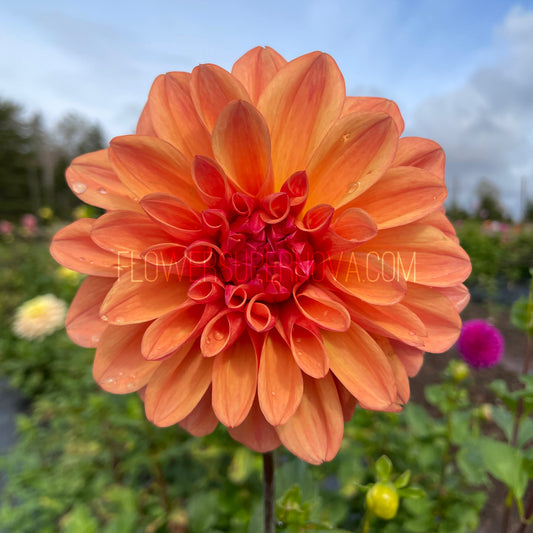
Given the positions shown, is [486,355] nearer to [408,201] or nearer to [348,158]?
[408,201]

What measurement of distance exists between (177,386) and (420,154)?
2.23 ft

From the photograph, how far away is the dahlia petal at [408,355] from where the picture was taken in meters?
0.68

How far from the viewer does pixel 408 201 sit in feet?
2.19

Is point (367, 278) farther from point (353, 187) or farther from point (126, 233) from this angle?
point (126, 233)

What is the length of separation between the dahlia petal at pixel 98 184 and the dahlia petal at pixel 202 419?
43 centimetres

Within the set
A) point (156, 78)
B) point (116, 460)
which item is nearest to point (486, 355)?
point (156, 78)

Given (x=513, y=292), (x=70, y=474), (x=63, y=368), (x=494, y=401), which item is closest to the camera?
(x=70, y=474)

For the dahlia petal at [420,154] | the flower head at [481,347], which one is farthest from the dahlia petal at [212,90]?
the flower head at [481,347]

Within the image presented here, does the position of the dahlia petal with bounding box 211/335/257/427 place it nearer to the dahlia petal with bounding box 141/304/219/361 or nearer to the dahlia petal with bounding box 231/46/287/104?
the dahlia petal with bounding box 141/304/219/361

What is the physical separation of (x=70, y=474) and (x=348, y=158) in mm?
2365

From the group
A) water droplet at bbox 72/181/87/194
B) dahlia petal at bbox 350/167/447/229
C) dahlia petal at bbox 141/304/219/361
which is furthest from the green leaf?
water droplet at bbox 72/181/87/194

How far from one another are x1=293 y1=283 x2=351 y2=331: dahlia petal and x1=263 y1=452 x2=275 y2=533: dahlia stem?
29 centimetres

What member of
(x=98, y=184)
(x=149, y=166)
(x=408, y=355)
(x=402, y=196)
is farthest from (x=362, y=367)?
(x=98, y=184)

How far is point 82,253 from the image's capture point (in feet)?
2.36
